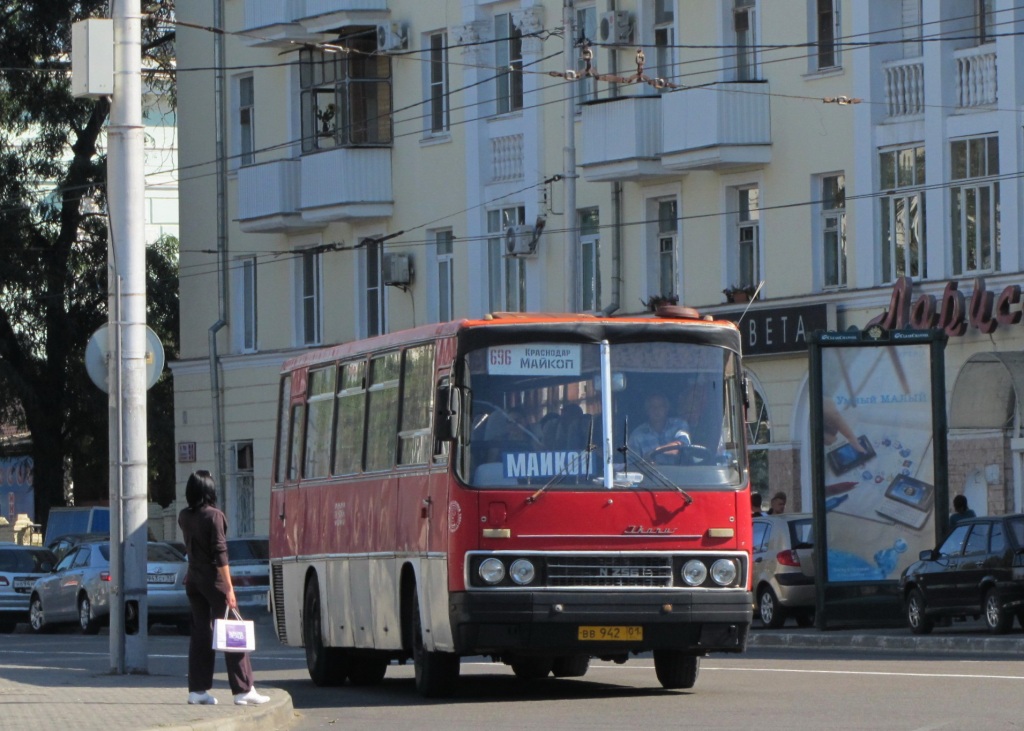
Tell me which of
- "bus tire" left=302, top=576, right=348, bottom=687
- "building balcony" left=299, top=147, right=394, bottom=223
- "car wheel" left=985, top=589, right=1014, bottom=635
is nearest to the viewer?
"bus tire" left=302, top=576, right=348, bottom=687

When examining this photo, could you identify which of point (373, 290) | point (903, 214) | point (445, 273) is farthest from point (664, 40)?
point (373, 290)

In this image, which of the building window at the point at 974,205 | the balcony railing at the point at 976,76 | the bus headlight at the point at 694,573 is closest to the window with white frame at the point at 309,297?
the building window at the point at 974,205

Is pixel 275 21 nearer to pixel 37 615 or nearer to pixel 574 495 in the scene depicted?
pixel 37 615

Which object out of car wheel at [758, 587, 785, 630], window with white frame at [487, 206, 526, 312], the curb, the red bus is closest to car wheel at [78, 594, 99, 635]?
window with white frame at [487, 206, 526, 312]

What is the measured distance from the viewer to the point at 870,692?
17047mm

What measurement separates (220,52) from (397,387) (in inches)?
1171

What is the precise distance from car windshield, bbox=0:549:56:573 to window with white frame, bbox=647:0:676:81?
13.1 metres

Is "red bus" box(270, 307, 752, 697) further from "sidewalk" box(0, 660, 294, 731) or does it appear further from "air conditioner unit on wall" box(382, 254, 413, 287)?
"air conditioner unit on wall" box(382, 254, 413, 287)

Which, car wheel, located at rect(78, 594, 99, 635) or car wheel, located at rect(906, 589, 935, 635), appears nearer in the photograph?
car wheel, located at rect(906, 589, 935, 635)

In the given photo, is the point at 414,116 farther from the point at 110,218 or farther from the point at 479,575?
the point at 479,575

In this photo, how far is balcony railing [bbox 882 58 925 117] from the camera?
110 feet

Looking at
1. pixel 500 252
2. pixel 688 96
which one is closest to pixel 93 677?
pixel 688 96

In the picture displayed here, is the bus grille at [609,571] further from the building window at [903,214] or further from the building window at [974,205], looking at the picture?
the building window at [903,214]

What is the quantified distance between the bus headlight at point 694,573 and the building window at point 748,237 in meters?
19.7
